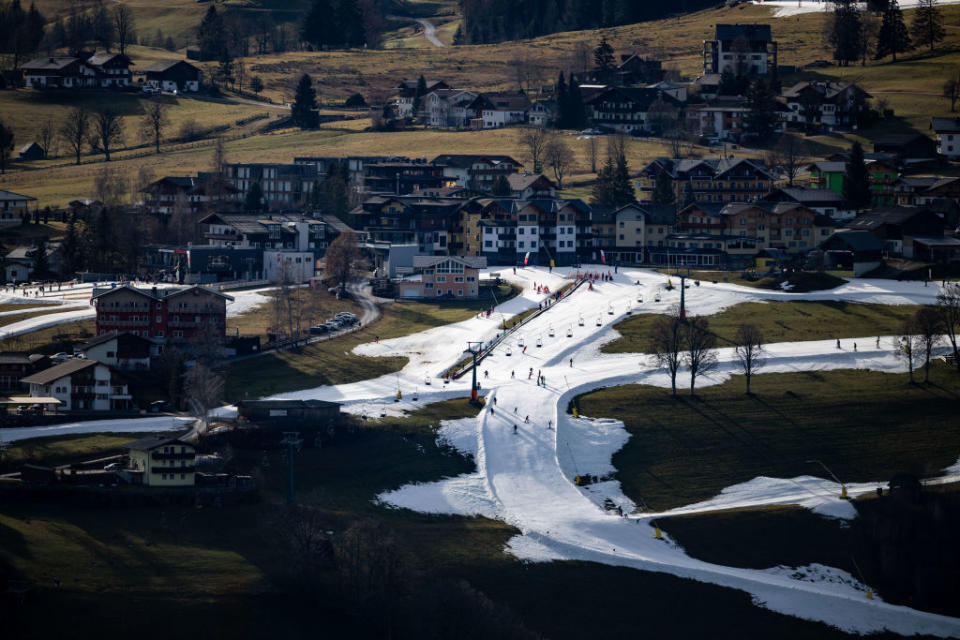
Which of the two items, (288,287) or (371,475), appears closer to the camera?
(371,475)

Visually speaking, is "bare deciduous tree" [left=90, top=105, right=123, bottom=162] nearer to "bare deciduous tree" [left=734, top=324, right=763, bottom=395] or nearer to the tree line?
"bare deciduous tree" [left=734, top=324, right=763, bottom=395]

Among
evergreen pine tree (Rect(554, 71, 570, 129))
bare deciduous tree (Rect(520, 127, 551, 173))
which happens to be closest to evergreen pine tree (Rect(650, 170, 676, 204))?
bare deciduous tree (Rect(520, 127, 551, 173))

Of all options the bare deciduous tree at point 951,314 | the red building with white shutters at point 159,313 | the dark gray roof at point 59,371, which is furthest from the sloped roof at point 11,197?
the bare deciduous tree at point 951,314

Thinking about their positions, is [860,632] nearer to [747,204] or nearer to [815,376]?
[815,376]

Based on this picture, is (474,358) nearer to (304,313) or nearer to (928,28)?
(304,313)

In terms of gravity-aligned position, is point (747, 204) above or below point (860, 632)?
above

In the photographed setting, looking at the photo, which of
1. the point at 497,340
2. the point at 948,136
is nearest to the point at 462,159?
the point at 948,136

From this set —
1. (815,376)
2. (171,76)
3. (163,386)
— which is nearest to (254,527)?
(163,386)
